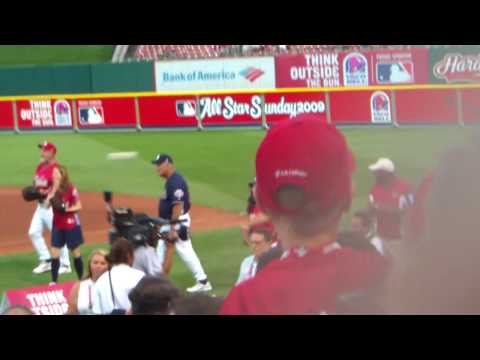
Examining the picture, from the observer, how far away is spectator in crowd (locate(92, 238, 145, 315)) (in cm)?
365

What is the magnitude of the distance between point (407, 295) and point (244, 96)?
23.3 ft

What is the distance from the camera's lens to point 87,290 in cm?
391

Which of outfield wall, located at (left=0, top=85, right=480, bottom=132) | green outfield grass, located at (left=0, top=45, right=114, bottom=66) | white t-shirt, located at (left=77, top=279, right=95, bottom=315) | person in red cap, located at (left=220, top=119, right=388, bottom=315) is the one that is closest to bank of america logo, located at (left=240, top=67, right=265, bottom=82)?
outfield wall, located at (left=0, top=85, right=480, bottom=132)

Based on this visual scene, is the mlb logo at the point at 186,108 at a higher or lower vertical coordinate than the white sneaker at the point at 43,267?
higher

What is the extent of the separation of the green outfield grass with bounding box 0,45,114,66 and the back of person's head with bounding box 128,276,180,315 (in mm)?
4049

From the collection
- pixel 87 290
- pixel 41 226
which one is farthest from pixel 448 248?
pixel 41 226

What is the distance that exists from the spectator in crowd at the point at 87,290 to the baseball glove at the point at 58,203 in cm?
216

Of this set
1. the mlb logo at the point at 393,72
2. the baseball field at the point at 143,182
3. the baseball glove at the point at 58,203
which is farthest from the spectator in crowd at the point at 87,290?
the mlb logo at the point at 393,72

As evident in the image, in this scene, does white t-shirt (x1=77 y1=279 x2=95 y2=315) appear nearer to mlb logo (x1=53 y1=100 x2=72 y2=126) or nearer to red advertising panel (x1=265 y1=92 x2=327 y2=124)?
red advertising panel (x1=265 y1=92 x2=327 y2=124)

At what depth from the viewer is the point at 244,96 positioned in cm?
770

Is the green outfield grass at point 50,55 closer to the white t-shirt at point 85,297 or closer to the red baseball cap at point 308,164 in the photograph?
the white t-shirt at point 85,297

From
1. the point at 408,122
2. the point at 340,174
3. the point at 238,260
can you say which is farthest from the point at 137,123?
the point at 340,174

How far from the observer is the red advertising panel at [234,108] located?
7.48 meters

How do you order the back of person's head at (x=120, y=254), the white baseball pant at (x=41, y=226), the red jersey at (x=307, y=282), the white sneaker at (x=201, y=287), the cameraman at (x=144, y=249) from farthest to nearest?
1. the white baseball pant at (x=41, y=226)
2. the white sneaker at (x=201, y=287)
3. the cameraman at (x=144, y=249)
4. the back of person's head at (x=120, y=254)
5. the red jersey at (x=307, y=282)
